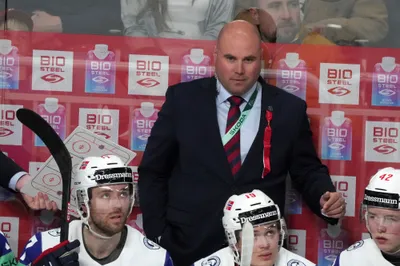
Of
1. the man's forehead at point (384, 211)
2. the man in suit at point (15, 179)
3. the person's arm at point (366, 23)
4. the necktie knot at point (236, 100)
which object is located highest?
the person's arm at point (366, 23)

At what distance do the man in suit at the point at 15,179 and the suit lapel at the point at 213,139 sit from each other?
849mm

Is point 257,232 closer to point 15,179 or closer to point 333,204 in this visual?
point 333,204

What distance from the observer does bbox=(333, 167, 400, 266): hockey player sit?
4.88 metres

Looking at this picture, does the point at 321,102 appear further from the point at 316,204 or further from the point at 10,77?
the point at 10,77

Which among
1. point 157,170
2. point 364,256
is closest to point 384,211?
point 364,256

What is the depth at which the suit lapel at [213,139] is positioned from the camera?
17.6 feet

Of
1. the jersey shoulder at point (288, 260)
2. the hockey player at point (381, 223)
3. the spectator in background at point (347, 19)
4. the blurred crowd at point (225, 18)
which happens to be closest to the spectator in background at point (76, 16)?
the blurred crowd at point (225, 18)

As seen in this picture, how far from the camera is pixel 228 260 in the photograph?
4.95m

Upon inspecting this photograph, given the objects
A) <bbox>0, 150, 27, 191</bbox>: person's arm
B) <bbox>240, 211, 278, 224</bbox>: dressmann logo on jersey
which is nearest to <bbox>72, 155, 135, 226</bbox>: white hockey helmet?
<bbox>240, 211, 278, 224</bbox>: dressmann logo on jersey

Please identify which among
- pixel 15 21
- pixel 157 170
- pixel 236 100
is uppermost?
pixel 15 21

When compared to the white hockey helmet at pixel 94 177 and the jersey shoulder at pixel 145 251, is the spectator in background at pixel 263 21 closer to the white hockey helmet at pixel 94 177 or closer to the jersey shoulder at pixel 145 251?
the white hockey helmet at pixel 94 177

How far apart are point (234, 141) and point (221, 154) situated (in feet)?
0.33

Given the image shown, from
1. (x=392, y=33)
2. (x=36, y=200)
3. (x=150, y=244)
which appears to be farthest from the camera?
(x=392, y=33)

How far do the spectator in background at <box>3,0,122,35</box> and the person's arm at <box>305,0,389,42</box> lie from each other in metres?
1.00
